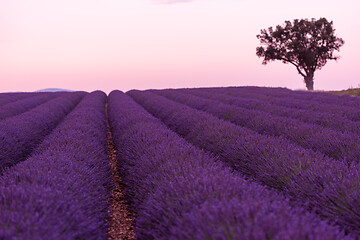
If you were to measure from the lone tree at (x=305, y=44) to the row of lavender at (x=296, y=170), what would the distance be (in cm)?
2271

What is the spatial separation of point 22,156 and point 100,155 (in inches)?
78.8

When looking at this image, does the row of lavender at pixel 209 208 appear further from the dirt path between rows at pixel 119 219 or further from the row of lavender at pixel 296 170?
the dirt path between rows at pixel 119 219

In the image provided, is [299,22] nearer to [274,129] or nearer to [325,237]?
[274,129]

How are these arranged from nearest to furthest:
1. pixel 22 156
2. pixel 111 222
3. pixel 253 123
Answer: pixel 111 222 < pixel 22 156 < pixel 253 123

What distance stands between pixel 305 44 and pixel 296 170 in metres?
25.4

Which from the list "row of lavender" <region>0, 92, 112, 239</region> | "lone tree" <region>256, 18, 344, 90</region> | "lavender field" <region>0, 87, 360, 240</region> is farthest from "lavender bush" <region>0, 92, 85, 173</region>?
"lone tree" <region>256, 18, 344, 90</region>

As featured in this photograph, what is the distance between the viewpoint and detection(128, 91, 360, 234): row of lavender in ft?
8.09

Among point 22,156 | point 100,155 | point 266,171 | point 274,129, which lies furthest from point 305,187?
point 22,156

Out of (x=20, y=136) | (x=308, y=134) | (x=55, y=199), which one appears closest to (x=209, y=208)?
(x=55, y=199)

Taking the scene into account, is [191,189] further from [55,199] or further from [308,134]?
[308,134]

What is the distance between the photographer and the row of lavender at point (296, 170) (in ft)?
8.09

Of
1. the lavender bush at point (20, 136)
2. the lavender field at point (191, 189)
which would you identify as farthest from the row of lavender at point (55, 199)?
the lavender bush at point (20, 136)

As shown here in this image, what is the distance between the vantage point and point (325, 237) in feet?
4.71

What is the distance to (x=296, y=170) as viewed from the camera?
10.4 feet
